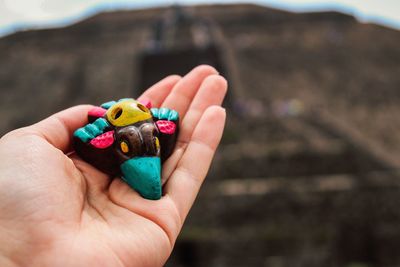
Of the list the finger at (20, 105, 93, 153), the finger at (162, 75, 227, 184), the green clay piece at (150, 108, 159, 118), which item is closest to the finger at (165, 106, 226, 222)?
the finger at (162, 75, 227, 184)

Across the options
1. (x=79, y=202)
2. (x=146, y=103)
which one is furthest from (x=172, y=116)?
(x=79, y=202)

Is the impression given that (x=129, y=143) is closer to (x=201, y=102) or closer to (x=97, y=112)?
(x=97, y=112)

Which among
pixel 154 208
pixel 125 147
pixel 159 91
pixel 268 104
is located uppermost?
pixel 159 91

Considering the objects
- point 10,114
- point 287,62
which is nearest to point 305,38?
point 287,62

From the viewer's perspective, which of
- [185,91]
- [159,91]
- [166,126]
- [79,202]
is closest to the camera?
[79,202]

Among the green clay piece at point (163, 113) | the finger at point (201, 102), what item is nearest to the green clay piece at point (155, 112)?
the green clay piece at point (163, 113)

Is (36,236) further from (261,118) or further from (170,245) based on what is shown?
(261,118)
